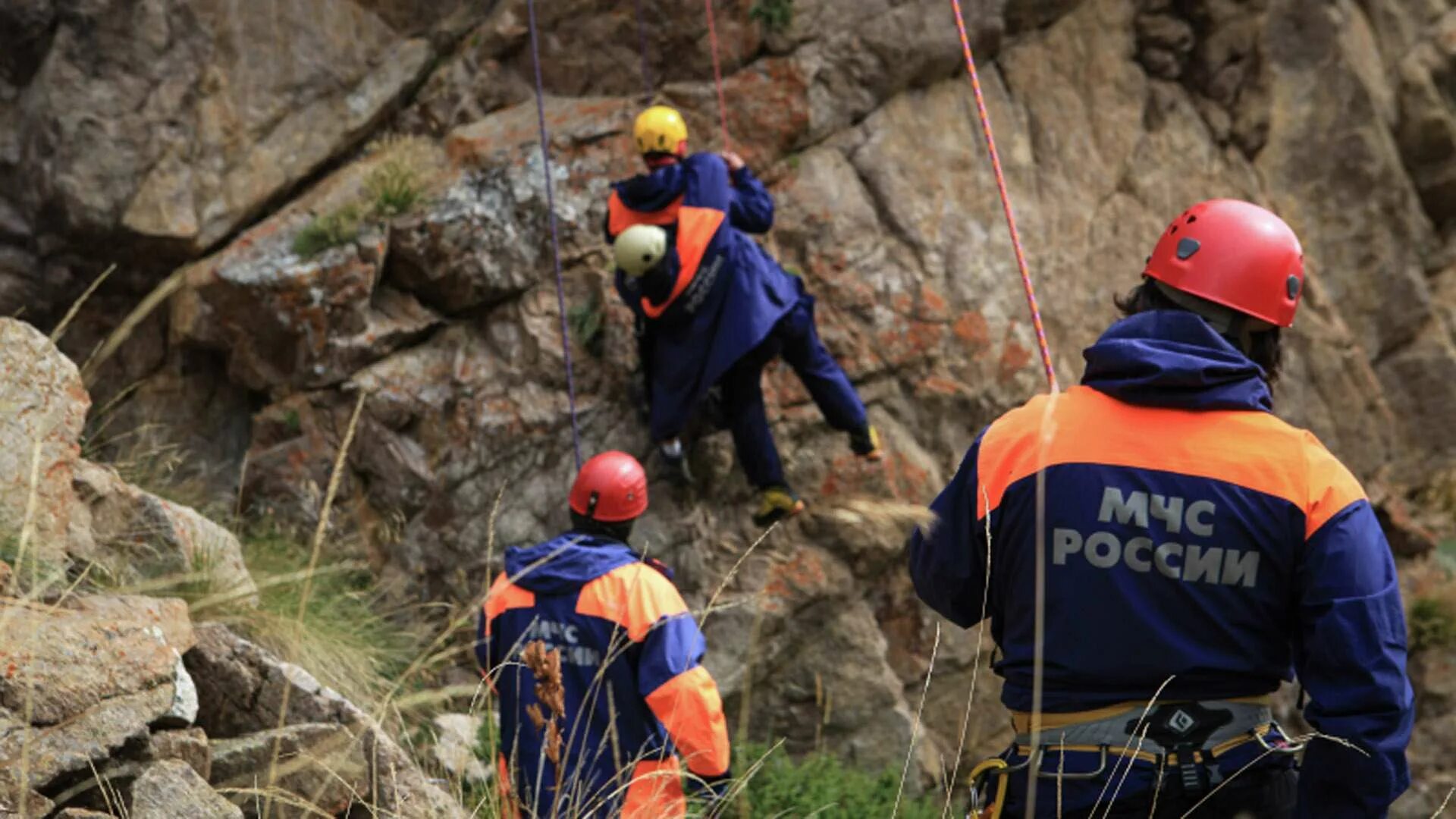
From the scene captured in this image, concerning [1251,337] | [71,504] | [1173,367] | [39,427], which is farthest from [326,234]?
[1173,367]

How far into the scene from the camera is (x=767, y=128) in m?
8.67

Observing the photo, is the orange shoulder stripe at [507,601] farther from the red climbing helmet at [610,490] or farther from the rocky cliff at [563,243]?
the rocky cliff at [563,243]

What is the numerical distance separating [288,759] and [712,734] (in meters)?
1.33

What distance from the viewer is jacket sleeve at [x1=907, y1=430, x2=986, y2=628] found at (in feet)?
10.7

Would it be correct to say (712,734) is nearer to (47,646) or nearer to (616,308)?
(47,646)

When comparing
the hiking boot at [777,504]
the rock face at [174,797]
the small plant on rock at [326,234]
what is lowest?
the hiking boot at [777,504]

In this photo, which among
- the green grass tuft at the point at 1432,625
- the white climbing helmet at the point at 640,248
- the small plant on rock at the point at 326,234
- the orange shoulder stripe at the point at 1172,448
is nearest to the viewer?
the orange shoulder stripe at the point at 1172,448

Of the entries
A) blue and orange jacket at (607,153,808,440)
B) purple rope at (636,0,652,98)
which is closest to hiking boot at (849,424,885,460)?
blue and orange jacket at (607,153,808,440)

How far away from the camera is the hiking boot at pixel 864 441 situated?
24.8 feet

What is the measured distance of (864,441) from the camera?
7602mm

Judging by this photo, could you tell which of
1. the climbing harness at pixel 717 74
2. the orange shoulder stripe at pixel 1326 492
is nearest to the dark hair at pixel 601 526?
the orange shoulder stripe at pixel 1326 492

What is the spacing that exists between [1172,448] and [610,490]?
271 centimetres

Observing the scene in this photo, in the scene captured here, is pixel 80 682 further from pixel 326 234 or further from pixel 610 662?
pixel 326 234

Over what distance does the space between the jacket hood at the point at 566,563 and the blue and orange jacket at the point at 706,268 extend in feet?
7.50
